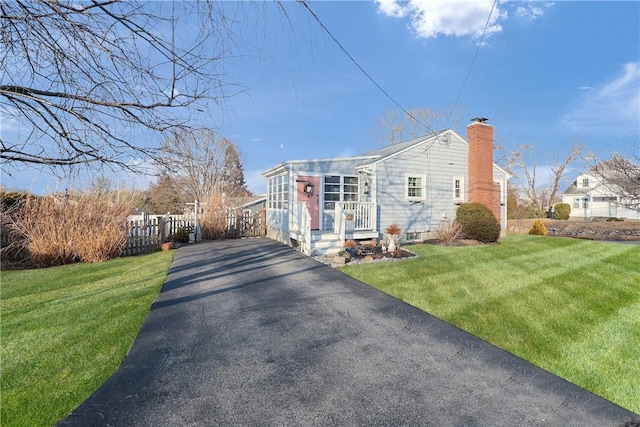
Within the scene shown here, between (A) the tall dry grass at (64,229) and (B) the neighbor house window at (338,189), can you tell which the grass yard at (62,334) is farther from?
(B) the neighbor house window at (338,189)

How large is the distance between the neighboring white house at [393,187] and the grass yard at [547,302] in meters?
3.24

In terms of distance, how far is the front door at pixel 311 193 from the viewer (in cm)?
1177

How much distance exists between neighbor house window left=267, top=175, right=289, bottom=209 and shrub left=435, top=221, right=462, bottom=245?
6.23 metres

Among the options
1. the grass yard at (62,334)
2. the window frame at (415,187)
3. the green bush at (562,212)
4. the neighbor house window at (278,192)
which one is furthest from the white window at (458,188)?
the green bush at (562,212)

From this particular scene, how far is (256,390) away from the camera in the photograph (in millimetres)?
2580

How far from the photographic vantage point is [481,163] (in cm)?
1304

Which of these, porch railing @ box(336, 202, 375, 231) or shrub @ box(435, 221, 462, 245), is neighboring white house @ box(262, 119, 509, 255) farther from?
shrub @ box(435, 221, 462, 245)

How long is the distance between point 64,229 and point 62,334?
21.7ft

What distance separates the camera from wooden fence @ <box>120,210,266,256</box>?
35.0 ft

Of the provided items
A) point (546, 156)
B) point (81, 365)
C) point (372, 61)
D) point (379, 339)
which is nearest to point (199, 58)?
point (81, 365)

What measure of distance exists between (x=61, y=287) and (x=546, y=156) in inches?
1742

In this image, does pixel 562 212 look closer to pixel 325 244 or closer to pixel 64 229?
pixel 325 244

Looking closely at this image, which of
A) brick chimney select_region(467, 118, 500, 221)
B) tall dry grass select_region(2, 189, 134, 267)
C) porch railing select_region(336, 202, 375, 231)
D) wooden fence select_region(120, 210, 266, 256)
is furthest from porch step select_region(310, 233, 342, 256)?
brick chimney select_region(467, 118, 500, 221)

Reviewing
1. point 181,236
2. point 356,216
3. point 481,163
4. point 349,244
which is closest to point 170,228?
point 181,236
